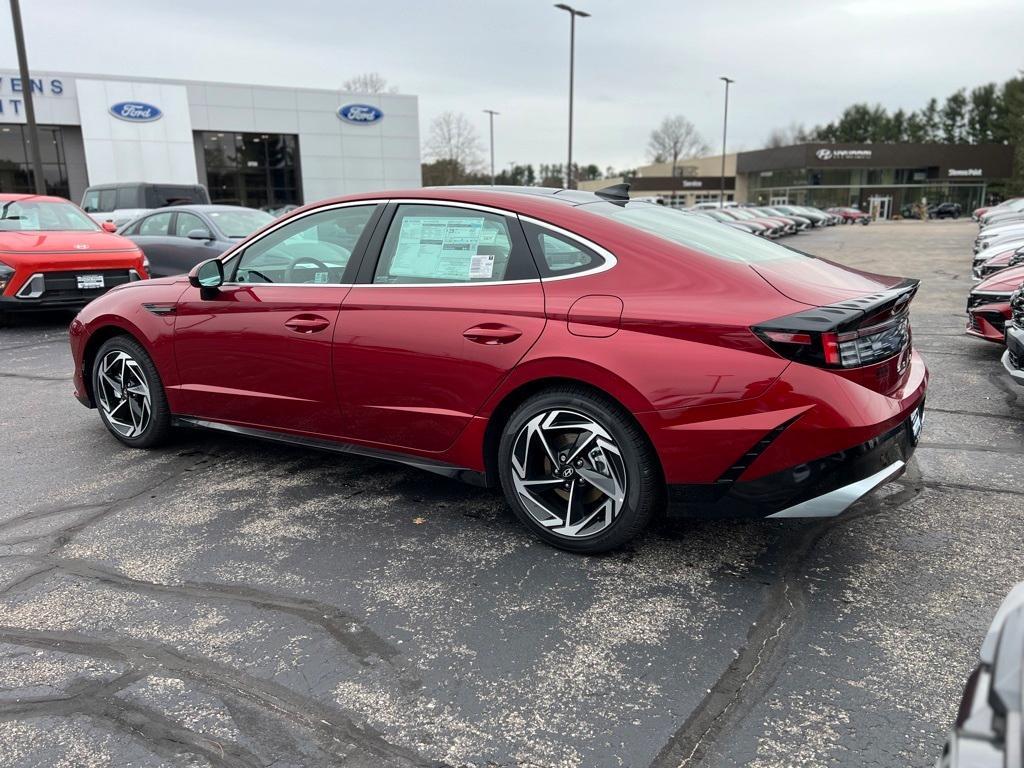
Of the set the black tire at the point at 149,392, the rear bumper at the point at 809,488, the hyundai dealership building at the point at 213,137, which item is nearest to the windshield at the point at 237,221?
the black tire at the point at 149,392

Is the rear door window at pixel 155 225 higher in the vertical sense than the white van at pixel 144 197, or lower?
lower

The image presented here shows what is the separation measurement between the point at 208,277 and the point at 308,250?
0.61m

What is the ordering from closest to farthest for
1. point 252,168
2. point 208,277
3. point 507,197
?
point 507,197 → point 208,277 → point 252,168

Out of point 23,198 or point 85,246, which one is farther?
point 23,198

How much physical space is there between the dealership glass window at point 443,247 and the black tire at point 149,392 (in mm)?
1863

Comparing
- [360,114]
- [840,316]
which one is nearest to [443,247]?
[840,316]

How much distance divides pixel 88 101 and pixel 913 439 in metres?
38.3

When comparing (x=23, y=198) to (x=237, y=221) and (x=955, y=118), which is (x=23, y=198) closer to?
(x=237, y=221)

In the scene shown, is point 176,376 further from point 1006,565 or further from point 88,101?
point 88,101

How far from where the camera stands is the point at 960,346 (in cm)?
786

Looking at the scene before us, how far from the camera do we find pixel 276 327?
12.9ft

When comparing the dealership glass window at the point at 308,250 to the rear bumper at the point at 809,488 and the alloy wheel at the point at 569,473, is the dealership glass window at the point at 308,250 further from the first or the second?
the rear bumper at the point at 809,488

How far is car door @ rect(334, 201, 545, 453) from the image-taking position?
10.8 feet

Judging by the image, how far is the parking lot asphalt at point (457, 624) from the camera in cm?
221
